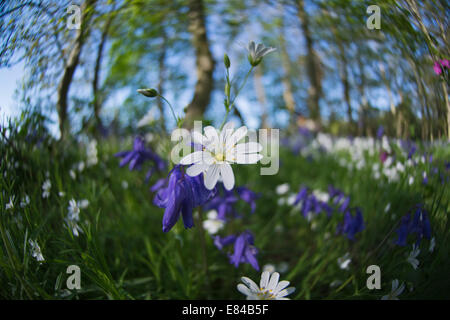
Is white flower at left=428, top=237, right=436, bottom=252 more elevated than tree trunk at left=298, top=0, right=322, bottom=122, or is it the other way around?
tree trunk at left=298, top=0, right=322, bottom=122

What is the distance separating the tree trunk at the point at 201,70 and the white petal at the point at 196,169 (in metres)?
0.72

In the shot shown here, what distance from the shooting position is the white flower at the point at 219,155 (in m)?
0.63

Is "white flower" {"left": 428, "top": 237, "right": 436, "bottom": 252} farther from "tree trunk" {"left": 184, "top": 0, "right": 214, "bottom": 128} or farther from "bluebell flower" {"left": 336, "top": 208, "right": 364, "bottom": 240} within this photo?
"tree trunk" {"left": 184, "top": 0, "right": 214, "bottom": 128}

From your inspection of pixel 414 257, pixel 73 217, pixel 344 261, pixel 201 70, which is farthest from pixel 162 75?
pixel 414 257

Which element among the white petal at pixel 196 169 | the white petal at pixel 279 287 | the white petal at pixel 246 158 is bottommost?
the white petal at pixel 279 287

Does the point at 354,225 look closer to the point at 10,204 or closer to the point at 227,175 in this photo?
the point at 227,175

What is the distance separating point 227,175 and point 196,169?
8 cm

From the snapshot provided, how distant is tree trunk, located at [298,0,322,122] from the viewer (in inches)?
52.2

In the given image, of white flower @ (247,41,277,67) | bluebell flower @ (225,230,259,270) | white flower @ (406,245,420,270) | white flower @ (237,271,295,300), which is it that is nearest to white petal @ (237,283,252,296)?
white flower @ (237,271,295,300)

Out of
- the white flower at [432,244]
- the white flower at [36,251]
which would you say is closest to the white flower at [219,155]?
the white flower at [36,251]

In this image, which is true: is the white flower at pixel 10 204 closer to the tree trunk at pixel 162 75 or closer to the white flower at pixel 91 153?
the white flower at pixel 91 153

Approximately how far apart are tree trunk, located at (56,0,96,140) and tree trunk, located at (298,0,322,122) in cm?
93

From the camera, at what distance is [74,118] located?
117 cm
